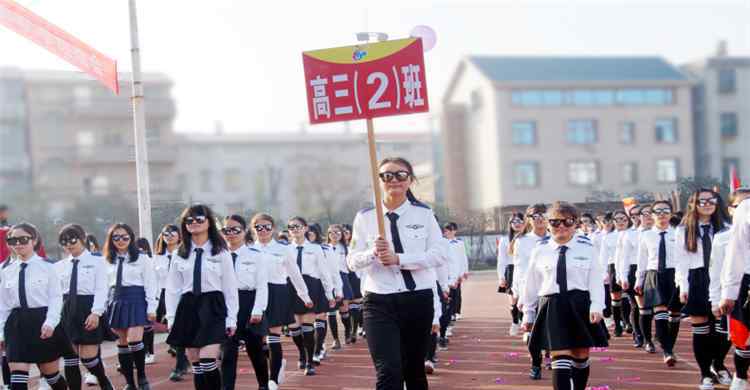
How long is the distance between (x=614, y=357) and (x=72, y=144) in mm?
10933

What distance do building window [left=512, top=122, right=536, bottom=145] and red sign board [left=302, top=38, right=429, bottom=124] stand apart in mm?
38734

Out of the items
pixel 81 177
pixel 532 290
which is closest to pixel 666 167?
pixel 81 177

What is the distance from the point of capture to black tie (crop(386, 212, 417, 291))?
5945mm

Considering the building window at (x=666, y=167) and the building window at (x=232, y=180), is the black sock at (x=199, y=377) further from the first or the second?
the building window at (x=666, y=167)

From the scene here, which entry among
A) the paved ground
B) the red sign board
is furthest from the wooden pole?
the paved ground

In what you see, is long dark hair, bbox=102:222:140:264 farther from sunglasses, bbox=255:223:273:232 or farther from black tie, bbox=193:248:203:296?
black tie, bbox=193:248:203:296

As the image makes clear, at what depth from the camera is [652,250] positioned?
1053 centimetres

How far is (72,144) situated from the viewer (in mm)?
16984

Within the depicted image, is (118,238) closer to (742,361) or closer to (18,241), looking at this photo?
(18,241)

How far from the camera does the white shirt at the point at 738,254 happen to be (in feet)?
22.2

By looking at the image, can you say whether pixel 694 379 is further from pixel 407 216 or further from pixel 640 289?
pixel 407 216

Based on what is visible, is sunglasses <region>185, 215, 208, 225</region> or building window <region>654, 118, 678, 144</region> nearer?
sunglasses <region>185, 215, 208, 225</region>

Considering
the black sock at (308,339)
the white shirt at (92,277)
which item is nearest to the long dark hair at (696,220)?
the black sock at (308,339)

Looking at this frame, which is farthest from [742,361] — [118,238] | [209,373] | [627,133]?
[627,133]
